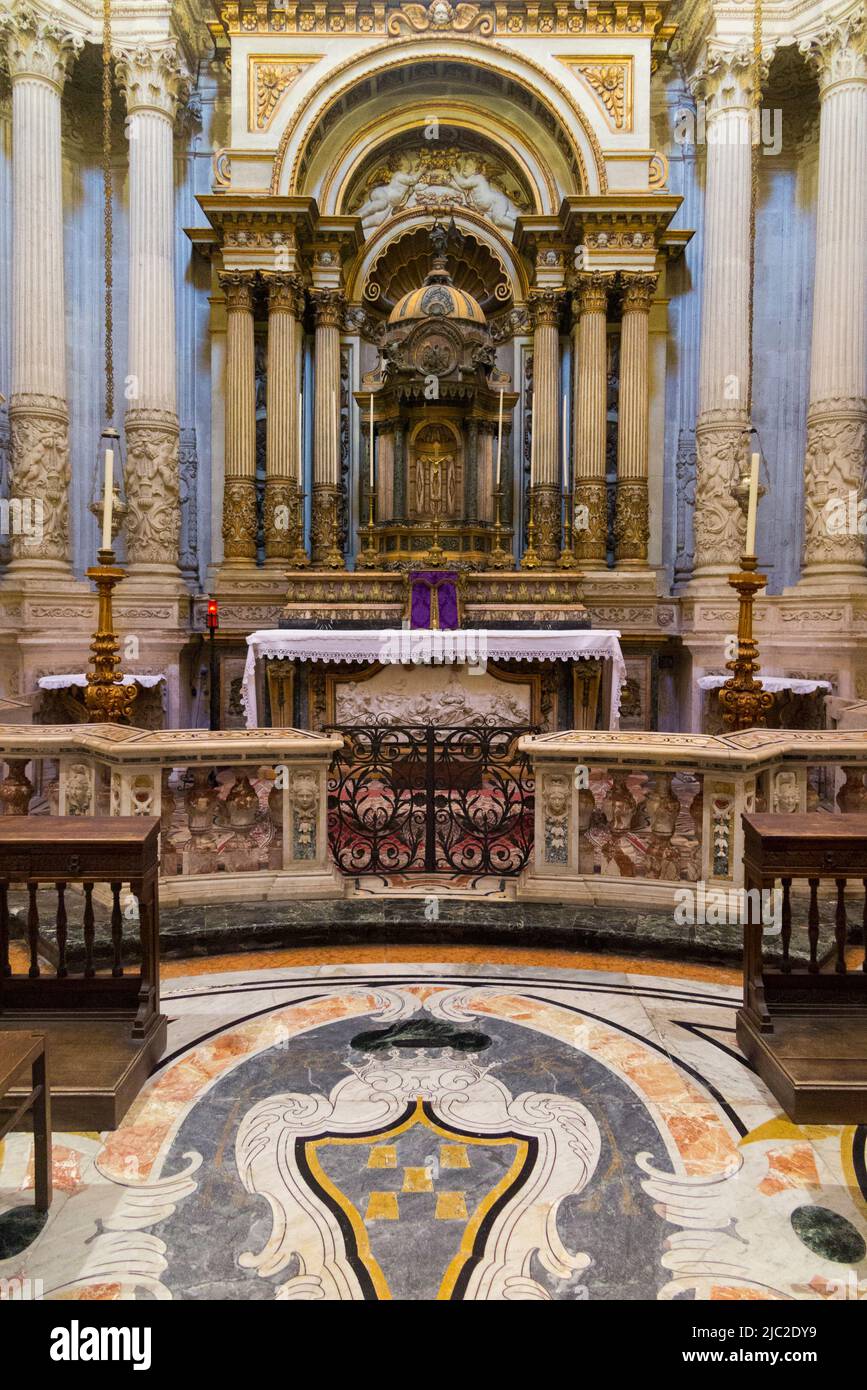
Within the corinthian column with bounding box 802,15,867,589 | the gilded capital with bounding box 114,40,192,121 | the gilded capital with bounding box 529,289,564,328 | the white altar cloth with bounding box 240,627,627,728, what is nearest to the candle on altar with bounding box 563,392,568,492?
the gilded capital with bounding box 529,289,564,328

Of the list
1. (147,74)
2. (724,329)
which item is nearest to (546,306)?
(724,329)

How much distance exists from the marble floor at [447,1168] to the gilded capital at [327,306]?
9.83 m

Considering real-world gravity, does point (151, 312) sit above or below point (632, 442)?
above

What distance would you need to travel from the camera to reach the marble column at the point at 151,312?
10.7 meters

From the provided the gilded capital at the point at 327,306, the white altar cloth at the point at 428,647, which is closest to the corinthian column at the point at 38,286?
the gilded capital at the point at 327,306

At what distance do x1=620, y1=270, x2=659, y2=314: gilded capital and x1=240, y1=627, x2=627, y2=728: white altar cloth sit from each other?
16.4ft

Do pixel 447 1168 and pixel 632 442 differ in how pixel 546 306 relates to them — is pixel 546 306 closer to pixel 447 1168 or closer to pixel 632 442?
pixel 632 442

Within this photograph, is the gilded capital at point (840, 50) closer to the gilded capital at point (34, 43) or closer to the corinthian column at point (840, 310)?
the corinthian column at point (840, 310)

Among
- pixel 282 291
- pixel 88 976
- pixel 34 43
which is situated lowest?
pixel 88 976

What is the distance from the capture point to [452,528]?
36.4ft

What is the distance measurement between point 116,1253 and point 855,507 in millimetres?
10021

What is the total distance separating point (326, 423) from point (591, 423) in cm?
341

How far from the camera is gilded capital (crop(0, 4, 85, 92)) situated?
992cm

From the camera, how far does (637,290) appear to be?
11.1 metres
